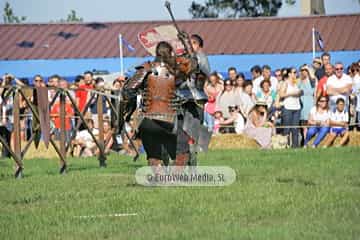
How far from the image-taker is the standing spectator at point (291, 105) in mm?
22500

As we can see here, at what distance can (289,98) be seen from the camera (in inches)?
892

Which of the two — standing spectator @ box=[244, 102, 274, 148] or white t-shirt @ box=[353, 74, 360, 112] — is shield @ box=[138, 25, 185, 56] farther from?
white t-shirt @ box=[353, 74, 360, 112]

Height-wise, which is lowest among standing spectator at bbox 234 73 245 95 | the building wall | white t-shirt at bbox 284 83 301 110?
white t-shirt at bbox 284 83 301 110

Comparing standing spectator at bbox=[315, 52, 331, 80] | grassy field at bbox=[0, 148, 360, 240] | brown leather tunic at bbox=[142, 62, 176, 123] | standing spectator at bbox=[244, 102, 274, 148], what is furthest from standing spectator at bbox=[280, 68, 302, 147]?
→ brown leather tunic at bbox=[142, 62, 176, 123]

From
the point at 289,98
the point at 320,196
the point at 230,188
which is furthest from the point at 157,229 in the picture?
the point at 289,98

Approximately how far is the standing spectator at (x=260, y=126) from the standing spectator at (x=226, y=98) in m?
0.56

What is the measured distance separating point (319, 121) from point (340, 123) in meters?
0.46

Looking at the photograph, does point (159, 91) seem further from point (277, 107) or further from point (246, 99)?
→ point (277, 107)

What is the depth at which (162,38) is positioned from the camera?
46.2ft

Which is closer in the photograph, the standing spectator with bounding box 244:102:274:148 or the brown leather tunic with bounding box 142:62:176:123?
the brown leather tunic with bounding box 142:62:176:123

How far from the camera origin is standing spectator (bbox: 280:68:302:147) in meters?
22.5

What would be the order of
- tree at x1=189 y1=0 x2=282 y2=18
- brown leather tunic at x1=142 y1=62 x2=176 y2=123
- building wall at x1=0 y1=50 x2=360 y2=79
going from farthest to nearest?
tree at x1=189 y1=0 x2=282 y2=18
building wall at x1=0 y1=50 x2=360 y2=79
brown leather tunic at x1=142 y1=62 x2=176 y2=123

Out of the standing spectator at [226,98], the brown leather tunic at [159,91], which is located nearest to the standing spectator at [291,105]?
the standing spectator at [226,98]

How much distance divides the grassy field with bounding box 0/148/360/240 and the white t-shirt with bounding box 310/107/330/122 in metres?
6.43
